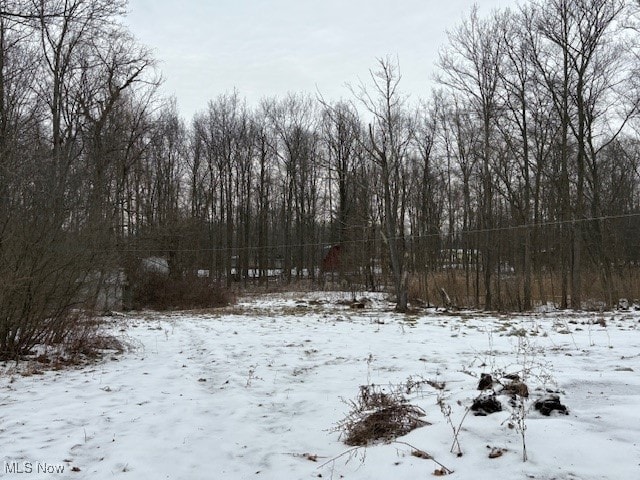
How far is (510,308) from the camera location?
691 inches

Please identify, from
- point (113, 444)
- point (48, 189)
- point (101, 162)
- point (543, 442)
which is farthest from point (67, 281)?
point (101, 162)

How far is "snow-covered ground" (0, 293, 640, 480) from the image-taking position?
2.88 m

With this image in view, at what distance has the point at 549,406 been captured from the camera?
3.44 m

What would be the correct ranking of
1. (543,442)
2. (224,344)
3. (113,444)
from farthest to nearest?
(224,344), (113,444), (543,442)

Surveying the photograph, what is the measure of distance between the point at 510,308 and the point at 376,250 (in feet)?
32.2

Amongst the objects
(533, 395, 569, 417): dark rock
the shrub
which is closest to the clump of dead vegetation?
(533, 395, 569, 417): dark rock

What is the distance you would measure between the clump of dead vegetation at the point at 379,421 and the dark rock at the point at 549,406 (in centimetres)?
86

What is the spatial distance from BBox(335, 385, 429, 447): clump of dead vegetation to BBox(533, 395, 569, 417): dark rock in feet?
2.82

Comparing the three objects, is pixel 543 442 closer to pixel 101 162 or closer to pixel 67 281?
pixel 67 281

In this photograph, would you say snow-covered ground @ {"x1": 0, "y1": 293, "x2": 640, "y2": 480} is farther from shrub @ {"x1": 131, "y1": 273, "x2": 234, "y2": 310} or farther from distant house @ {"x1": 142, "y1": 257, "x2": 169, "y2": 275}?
distant house @ {"x1": 142, "y1": 257, "x2": 169, "y2": 275}

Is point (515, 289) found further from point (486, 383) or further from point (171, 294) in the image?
point (486, 383)

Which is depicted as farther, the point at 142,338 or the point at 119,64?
the point at 119,64

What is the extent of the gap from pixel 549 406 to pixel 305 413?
2.08 m

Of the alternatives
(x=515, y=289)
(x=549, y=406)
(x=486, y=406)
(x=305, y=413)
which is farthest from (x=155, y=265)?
(x=549, y=406)
